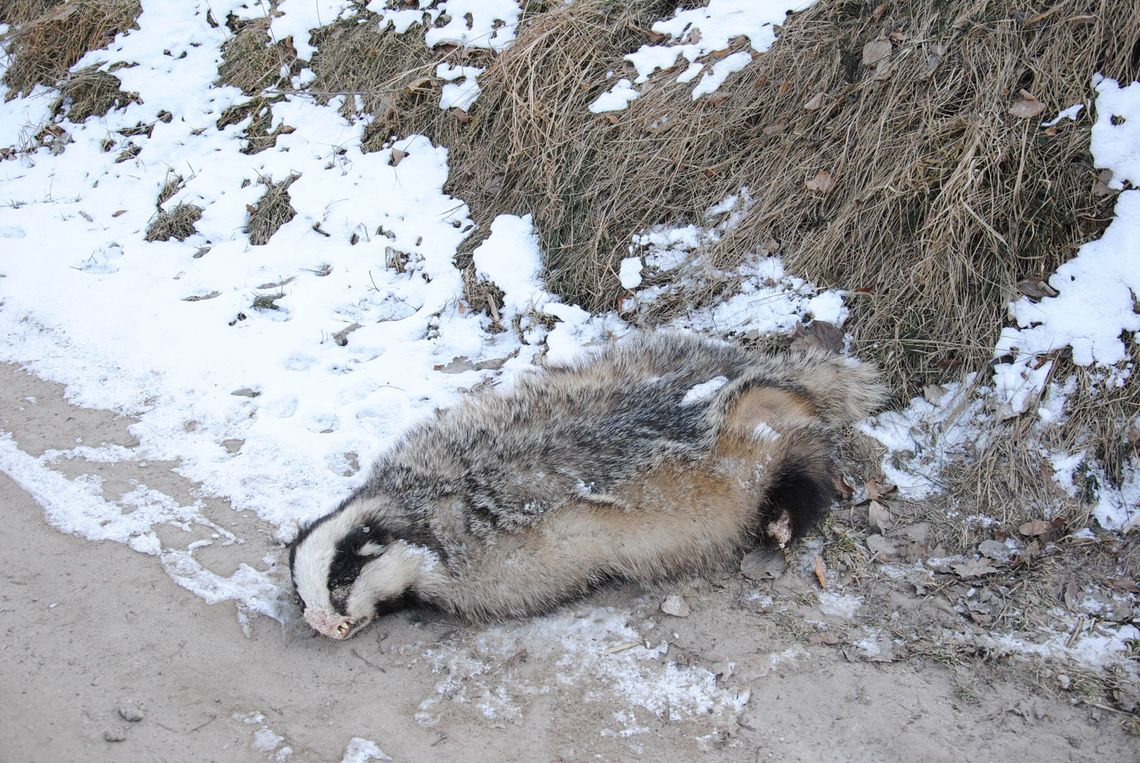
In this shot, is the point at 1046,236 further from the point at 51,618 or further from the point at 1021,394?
the point at 51,618

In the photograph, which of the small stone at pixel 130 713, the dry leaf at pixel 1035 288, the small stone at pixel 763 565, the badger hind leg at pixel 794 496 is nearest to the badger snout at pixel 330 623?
the small stone at pixel 130 713

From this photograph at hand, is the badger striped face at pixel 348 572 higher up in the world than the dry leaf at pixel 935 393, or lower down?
lower down

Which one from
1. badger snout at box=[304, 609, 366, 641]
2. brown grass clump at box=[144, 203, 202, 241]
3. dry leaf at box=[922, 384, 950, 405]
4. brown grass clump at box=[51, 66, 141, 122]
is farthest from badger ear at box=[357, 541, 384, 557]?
brown grass clump at box=[51, 66, 141, 122]

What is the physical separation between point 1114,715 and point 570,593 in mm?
1868

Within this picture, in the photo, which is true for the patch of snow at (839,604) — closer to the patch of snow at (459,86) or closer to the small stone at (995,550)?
the small stone at (995,550)

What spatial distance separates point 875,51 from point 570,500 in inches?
109

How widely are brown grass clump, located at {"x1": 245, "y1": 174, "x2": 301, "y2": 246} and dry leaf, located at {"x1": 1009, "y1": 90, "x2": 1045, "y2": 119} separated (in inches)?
165

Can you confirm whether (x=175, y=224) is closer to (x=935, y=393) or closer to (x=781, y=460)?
(x=781, y=460)

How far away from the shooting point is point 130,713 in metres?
2.81

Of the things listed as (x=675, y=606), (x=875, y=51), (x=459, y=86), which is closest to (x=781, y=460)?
(x=675, y=606)

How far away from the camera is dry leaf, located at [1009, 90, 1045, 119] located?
375 centimetres

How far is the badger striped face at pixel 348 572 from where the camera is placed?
3033mm

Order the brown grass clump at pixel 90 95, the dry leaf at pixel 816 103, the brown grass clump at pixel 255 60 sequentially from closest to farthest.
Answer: the dry leaf at pixel 816 103 < the brown grass clump at pixel 255 60 < the brown grass clump at pixel 90 95

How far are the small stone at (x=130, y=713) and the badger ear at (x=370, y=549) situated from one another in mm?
857
